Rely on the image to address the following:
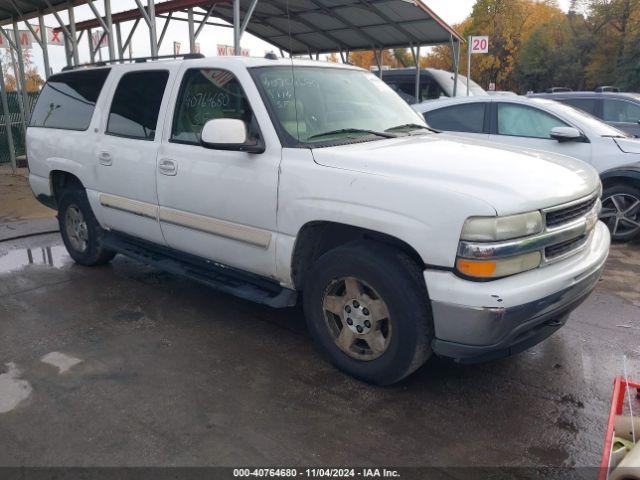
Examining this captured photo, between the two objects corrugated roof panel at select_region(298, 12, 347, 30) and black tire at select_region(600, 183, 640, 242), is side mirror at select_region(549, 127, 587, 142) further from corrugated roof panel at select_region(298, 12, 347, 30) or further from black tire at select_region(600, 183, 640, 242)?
corrugated roof panel at select_region(298, 12, 347, 30)

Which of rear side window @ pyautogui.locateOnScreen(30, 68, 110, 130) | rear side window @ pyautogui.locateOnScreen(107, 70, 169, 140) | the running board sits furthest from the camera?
rear side window @ pyautogui.locateOnScreen(30, 68, 110, 130)

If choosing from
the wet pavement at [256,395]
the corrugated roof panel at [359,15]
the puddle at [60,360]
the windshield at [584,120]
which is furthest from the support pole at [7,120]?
the windshield at [584,120]

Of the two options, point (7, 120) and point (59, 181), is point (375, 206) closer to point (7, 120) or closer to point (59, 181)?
point (59, 181)

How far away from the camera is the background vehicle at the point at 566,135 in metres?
6.53

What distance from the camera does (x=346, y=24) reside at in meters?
12.3

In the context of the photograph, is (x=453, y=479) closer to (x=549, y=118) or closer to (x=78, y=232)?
(x=78, y=232)

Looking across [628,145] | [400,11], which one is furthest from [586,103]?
[400,11]

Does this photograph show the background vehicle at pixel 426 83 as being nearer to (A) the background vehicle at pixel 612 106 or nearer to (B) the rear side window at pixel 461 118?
(A) the background vehicle at pixel 612 106

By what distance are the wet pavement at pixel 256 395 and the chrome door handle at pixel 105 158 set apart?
120cm

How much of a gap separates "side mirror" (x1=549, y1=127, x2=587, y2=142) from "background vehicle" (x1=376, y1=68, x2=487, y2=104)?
23.9 ft

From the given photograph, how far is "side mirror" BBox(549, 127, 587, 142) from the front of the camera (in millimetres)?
6578

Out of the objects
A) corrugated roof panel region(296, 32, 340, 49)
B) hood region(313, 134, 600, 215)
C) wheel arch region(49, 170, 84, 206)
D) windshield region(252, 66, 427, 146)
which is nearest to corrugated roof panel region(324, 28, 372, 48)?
corrugated roof panel region(296, 32, 340, 49)

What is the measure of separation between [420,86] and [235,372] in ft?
40.7

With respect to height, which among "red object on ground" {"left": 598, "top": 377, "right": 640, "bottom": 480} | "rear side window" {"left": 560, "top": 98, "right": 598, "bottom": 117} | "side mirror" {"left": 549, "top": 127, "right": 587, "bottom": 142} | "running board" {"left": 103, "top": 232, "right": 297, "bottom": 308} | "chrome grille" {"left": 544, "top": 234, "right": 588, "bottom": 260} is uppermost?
"rear side window" {"left": 560, "top": 98, "right": 598, "bottom": 117}
